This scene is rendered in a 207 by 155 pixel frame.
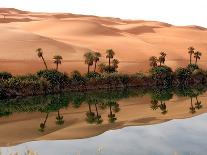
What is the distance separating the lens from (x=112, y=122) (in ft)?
130

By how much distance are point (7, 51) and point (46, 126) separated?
44033 mm

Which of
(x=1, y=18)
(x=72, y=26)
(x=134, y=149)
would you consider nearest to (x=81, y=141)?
(x=134, y=149)

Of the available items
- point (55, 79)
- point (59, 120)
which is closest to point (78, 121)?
point (59, 120)

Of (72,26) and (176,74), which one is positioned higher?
(72,26)

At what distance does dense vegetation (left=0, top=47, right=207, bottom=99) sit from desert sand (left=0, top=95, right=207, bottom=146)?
905 cm

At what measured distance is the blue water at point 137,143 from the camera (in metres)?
26.3

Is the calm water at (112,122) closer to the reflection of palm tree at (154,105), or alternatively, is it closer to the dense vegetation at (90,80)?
the reflection of palm tree at (154,105)

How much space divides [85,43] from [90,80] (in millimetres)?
32706

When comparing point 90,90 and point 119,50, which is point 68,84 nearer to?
point 90,90

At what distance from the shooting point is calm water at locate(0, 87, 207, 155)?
2780cm

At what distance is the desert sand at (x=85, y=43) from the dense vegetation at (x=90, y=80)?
6.88 metres

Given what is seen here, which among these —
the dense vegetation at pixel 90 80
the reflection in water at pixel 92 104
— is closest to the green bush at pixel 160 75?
the dense vegetation at pixel 90 80

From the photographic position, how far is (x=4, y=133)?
3475 centimetres

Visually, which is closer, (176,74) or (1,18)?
(176,74)
